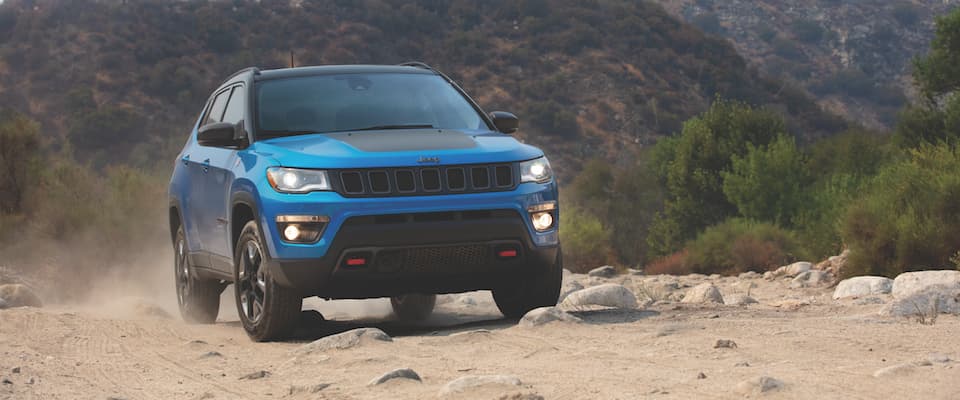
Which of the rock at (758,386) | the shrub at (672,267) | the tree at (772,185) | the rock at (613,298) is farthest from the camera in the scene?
the tree at (772,185)

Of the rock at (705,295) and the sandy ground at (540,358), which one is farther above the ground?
the sandy ground at (540,358)

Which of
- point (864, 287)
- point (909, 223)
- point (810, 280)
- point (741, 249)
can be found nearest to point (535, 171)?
point (864, 287)

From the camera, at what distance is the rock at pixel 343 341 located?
7.80 metres

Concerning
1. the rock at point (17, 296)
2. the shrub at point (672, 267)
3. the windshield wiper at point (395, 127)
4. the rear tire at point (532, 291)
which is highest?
the windshield wiper at point (395, 127)

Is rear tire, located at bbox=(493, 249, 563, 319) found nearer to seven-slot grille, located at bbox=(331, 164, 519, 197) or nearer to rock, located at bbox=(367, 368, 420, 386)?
seven-slot grille, located at bbox=(331, 164, 519, 197)

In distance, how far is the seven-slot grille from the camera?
312 inches

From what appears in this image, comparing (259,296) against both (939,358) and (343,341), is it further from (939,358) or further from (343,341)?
(939,358)

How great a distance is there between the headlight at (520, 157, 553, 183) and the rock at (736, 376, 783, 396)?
3.01 m

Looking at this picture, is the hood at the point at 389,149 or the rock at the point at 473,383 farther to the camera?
the hood at the point at 389,149

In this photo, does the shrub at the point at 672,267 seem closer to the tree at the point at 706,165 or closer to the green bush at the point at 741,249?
the green bush at the point at 741,249

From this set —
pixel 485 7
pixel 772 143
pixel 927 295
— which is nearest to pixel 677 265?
pixel 772 143

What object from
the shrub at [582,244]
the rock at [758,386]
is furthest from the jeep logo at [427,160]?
the shrub at [582,244]

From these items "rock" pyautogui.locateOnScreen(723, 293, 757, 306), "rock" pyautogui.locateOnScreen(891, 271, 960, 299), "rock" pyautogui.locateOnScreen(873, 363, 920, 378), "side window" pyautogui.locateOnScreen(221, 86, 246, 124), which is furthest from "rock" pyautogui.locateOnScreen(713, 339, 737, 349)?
"rock" pyautogui.locateOnScreen(891, 271, 960, 299)

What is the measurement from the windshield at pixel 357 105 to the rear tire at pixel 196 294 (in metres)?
2.06
